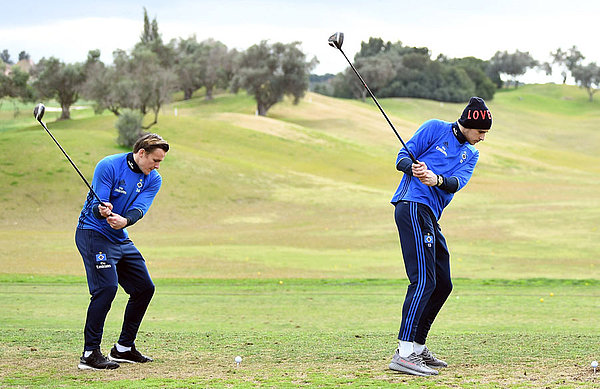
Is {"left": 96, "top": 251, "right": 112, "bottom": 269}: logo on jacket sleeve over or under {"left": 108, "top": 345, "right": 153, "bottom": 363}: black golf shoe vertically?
over

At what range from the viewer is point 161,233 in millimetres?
31828

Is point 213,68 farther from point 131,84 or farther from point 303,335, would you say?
point 303,335

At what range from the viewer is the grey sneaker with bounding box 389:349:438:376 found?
6320mm

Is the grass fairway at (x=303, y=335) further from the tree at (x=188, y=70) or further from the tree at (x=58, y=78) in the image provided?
the tree at (x=188, y=70)

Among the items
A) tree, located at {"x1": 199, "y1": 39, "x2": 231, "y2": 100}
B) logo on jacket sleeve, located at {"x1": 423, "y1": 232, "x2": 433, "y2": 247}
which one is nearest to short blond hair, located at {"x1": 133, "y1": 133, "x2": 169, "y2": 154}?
logo on jacket sleeve, located at {"x1": 423, "y1": 232, "x2": 433, "y2": 247}

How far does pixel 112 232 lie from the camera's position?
7012 millimetres

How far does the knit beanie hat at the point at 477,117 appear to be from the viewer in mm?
6828

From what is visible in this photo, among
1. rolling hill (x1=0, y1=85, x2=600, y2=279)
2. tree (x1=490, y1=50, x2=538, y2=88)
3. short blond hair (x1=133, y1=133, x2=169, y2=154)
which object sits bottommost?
rolling hill (x1=0, y1=85, x2=600, y2=279)

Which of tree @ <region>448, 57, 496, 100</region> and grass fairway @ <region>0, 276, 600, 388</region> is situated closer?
grass fairway @ <region>0, 276, 600, 388</region>

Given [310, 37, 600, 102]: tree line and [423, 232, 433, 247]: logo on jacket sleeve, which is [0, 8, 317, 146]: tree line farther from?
[423, 232, 433, 247]: logo on jacket sleeve

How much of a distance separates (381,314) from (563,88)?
152 m

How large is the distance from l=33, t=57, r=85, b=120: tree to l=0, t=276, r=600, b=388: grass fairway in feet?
176

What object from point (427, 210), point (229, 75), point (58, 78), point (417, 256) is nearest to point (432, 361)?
point (417, 256)

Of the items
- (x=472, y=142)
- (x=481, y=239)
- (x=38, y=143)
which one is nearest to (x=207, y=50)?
(x=38, y=143)
